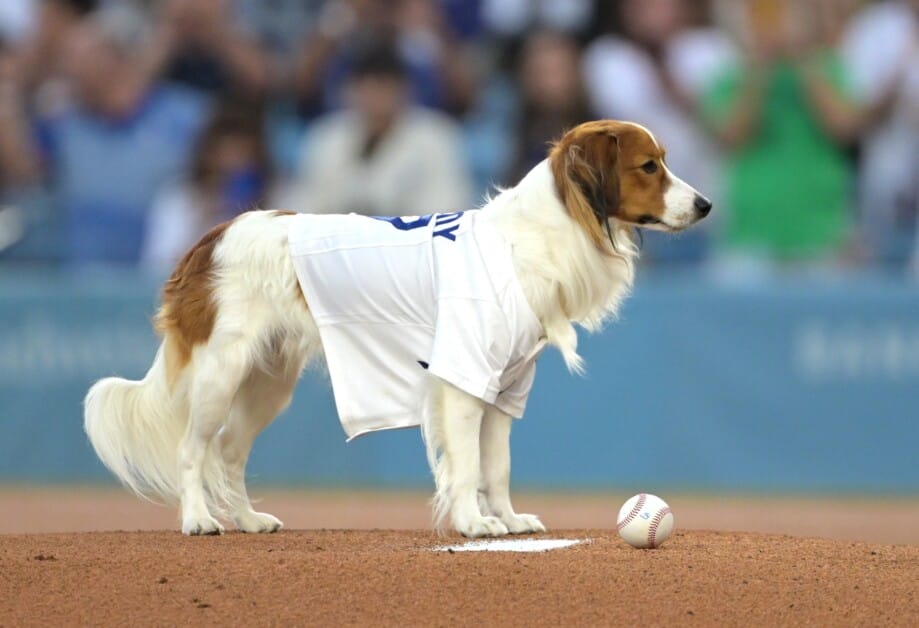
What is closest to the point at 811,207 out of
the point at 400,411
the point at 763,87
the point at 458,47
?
the point at 763,87

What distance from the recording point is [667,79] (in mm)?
15078

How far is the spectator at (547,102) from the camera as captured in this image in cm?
1459

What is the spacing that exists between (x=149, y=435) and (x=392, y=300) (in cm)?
166

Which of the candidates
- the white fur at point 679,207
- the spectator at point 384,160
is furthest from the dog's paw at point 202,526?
the spectator at point 384,160

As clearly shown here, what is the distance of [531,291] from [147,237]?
7764mm

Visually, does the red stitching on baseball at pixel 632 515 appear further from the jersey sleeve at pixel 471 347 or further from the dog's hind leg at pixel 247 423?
the dog's hind leg at pixel 247 423

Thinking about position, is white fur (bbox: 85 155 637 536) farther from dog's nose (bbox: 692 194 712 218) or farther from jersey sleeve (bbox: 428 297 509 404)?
dog's nose (bbox: 692 194 712 218)

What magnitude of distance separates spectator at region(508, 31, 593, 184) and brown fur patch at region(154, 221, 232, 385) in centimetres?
602

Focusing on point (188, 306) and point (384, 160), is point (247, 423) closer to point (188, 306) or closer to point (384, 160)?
point (188, 306)

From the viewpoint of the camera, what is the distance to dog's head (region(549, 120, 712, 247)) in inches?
332

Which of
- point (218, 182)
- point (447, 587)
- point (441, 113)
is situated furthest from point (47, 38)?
point (447, 587)

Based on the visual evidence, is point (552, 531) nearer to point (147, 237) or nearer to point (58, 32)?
point (147, 237)

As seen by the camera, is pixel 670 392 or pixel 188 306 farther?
pixel 670 392

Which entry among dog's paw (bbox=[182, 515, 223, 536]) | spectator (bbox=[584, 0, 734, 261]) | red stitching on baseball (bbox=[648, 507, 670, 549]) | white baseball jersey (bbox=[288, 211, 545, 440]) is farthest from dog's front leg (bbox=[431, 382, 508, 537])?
spectator (bbox=[584, 0, 734, 261])
